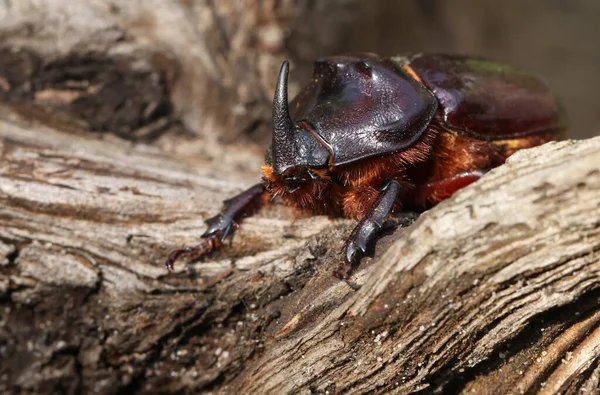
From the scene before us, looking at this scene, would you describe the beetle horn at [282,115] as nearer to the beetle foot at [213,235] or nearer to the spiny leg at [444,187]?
the beetle foot at [213,235]

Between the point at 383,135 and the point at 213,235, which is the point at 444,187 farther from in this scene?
the point at 213,235

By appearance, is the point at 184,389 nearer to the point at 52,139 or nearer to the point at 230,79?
the point at 52,139

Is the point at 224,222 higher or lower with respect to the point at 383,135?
lower

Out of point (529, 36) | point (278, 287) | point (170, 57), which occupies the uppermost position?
point (170, 57)

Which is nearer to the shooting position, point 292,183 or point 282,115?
point 282,115

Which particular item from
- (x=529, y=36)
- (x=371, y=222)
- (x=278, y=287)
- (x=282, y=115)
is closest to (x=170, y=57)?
(x=282, y=115)

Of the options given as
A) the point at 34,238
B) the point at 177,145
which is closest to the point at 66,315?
the point at 34,238

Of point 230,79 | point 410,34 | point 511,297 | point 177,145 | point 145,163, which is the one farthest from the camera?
point 410,34

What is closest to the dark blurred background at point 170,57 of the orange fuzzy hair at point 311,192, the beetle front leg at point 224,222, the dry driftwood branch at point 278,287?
the dry driftwood branch at point 278,287
